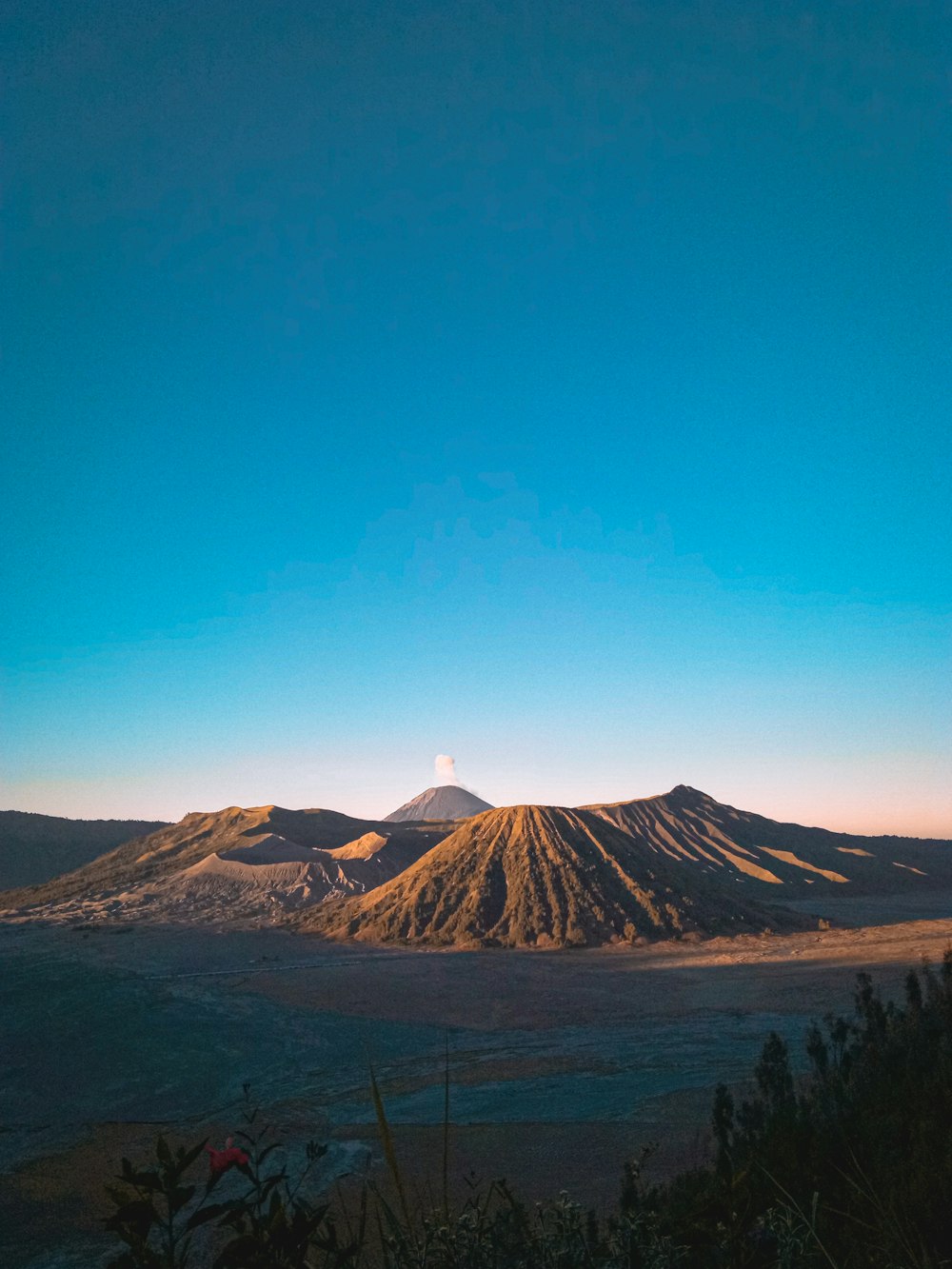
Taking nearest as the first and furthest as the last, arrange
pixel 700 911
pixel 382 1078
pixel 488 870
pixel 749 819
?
1. pixel 382 1078
2. pixel 700 911
3. pixel 488 870
4. pixel 749 819

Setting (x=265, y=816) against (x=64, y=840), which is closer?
(x=265, y=816)

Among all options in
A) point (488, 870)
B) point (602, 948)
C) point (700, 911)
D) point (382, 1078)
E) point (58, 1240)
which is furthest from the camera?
point (488, 870)

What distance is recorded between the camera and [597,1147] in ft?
44.8

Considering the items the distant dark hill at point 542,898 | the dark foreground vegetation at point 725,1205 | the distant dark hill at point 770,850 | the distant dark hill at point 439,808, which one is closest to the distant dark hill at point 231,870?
the distant dark hill at point 542,898

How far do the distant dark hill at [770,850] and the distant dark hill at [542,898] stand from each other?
53.9 ft

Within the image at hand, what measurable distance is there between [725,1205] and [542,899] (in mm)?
41397

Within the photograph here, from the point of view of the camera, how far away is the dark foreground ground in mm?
13367

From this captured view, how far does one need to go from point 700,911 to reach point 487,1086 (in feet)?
92.1

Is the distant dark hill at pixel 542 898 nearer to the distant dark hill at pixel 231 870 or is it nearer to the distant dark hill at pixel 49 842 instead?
the distant dark hill at pixel 231 870

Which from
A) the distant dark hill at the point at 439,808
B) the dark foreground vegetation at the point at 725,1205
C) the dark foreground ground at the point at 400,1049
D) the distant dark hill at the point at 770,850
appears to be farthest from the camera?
the distant dark hill at the point at 439,808

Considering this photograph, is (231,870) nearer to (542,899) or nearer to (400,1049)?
(542,899)

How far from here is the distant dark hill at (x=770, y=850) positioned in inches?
2736

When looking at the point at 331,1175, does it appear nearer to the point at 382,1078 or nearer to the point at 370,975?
the point at 382,1078

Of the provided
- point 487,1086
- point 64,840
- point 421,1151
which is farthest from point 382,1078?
point 64,840
